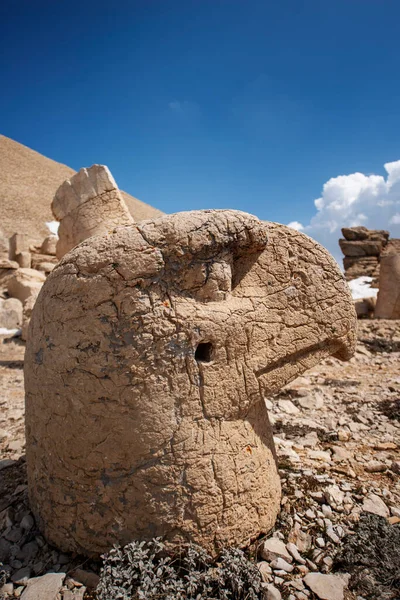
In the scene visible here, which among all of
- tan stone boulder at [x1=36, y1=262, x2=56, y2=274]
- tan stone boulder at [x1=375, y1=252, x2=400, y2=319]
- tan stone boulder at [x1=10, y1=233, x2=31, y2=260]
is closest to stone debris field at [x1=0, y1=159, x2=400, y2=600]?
tan stone boulder at [x1=375, y1=252, x2=400, y2=319]

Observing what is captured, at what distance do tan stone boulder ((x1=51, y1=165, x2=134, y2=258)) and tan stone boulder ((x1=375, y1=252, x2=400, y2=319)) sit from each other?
685 centimetres

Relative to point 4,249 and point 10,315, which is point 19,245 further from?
point 10,315

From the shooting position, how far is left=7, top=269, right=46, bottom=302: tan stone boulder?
9337 millimetres

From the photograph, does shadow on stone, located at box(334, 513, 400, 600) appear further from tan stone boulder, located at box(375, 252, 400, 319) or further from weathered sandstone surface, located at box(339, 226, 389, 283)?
weathered sandstone surface, located at box(339, 226, 389, 283)

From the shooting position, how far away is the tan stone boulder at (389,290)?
8547mm

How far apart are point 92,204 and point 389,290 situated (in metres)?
7.33

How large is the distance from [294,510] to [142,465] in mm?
946

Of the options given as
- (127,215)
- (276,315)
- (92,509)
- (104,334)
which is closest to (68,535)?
(92,509)

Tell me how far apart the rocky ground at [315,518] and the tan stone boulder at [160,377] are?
0.43ft

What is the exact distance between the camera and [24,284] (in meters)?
9.60

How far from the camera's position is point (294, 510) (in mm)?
1920

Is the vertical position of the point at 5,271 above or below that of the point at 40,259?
below

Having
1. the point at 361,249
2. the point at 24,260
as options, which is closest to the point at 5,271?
the point at 24,260

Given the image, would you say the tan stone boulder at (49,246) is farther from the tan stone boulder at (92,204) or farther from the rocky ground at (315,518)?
the rocky ground at (315,518)
